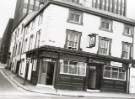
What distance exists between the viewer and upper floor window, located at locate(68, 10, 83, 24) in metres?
23.1

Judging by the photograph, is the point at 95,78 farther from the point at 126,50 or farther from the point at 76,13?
the point at 76,13

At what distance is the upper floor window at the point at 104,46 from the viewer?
24128 millimetres

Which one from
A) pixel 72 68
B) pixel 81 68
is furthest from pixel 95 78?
pixel 72 68

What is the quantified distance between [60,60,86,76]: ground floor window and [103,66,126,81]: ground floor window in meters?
2.81

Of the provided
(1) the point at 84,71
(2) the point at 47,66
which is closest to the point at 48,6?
(2) the point at 47,66

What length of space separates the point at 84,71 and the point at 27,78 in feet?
23.9

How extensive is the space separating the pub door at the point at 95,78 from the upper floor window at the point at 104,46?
188 centimetres

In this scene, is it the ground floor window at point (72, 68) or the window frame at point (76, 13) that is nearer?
the ground floor window at point (72, 68)

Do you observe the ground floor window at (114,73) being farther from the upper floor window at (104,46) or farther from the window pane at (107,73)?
the upper floor window at (104,46)

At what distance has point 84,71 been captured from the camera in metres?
22.9

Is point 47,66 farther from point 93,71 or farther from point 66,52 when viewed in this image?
point 93,71

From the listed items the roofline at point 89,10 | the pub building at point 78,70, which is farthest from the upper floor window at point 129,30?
the pub building at point 78,70

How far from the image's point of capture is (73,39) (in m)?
22.9

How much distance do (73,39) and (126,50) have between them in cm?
710
